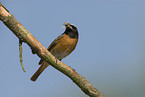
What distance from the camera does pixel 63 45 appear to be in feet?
16.1

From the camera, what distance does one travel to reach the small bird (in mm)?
4895

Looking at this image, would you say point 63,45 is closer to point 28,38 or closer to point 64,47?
point 64,47

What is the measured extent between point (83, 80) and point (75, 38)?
7.46 feet

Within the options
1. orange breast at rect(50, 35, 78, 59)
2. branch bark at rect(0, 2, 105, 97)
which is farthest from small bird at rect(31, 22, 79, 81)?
branch bark at rect(0, 2, 105, 97)

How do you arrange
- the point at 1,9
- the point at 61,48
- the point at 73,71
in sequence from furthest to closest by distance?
the point at 61,48 → the point at 73,71 → the point at 1,9

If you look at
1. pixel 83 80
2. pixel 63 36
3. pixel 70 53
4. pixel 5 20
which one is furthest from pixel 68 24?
pixel 5 20

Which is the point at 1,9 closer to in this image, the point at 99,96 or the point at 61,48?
the point at 99,96

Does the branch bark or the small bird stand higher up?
the small bird

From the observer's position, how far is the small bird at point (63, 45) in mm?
4895

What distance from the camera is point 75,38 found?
5.02 meters

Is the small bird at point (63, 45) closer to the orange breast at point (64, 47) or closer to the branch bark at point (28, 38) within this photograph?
the orange breast at point (64, 47)

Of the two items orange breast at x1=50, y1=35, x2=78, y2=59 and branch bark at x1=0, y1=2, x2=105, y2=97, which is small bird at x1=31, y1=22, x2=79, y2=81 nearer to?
orange breast at x1=50, y1=35, x2=78, y2=59

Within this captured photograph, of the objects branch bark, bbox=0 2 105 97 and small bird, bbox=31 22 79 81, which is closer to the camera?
branch bark, bbox=0 2 105 97

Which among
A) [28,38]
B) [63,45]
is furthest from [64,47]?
[28,38]
